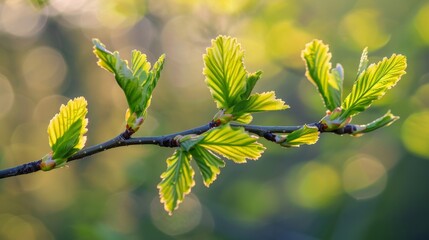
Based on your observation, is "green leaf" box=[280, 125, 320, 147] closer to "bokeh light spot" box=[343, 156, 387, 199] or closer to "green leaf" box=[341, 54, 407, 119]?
"green leaf" box=[341, 54, 407, 119]

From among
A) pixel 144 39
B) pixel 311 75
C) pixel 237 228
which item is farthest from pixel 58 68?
pixel 311 75

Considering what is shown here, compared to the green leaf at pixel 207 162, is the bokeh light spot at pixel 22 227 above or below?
above

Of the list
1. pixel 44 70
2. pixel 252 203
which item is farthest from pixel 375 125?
pixel 44 70

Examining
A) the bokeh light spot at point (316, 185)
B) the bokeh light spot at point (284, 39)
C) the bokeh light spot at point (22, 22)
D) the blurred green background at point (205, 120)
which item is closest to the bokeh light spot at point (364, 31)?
the blurred green background at point (205, 120)

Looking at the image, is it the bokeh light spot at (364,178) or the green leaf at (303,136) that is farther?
the bokeh light spot at (364,178)

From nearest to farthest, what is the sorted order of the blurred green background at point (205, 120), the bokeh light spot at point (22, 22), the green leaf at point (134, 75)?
the green leaf at point (134, 75) < the blurred green background at point (205, 120) < the bokeh light spot at point (22, 22)

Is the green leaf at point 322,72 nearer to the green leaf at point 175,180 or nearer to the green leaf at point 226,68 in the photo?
the green leaf at point 226,68

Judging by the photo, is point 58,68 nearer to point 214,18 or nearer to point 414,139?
point 214,18

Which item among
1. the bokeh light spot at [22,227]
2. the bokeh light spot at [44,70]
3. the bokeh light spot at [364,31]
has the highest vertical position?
the bokeh light spot at [44,70]

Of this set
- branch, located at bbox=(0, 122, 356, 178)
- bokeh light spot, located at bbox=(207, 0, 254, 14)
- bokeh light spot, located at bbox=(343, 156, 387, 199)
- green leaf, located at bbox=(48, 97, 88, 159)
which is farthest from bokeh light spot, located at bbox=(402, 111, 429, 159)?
green leaf, located at bbox=(48, 97, 88, 159)
